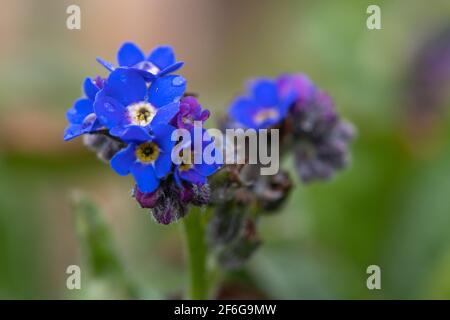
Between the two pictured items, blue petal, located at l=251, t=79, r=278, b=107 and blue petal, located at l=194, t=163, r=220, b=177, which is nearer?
blue petal, located at l=194, t=163, r=220, b=177

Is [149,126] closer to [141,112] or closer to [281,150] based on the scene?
[141,112]

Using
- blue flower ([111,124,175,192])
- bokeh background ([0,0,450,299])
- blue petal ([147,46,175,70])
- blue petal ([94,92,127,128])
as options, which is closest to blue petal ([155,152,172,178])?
blue flower ([111,124,175,192])

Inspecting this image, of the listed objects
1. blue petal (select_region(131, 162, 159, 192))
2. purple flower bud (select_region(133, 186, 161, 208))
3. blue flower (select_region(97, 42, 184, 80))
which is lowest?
purple flower bud (select_region(133, 186, 161, 208))

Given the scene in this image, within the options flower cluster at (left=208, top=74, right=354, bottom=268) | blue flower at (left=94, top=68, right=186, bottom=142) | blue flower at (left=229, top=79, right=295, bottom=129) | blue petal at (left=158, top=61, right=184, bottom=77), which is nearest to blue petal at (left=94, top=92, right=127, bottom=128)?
blue flower at (left=94, top=68, right=186, bottom=142)

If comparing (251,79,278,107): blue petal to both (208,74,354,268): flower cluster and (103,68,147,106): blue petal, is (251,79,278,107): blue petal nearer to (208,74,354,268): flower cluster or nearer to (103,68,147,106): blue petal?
(208,74,354,268): flower cluster

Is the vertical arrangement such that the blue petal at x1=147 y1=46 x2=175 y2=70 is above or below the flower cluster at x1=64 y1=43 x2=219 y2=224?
above

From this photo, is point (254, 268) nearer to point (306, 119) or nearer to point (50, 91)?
point (306, 119)

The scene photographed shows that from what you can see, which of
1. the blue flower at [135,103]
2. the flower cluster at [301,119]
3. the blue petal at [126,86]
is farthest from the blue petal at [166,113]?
the flower cluster at [301,119]

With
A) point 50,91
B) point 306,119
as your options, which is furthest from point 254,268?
point 50,91

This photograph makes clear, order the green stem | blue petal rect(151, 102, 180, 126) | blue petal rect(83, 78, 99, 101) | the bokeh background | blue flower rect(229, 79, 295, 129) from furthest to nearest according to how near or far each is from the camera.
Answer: the bokeh background < blue flower rect(229, 79, 295, 129) < the green stem < blue petal rect(83, 78, 99, 101) < blue petal rect(151, 102, 180, 126)

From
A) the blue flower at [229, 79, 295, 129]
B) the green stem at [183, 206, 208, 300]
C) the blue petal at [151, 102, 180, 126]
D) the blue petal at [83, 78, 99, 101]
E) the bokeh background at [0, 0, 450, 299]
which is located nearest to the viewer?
the blue petal at [151, 102, 180, 126]
